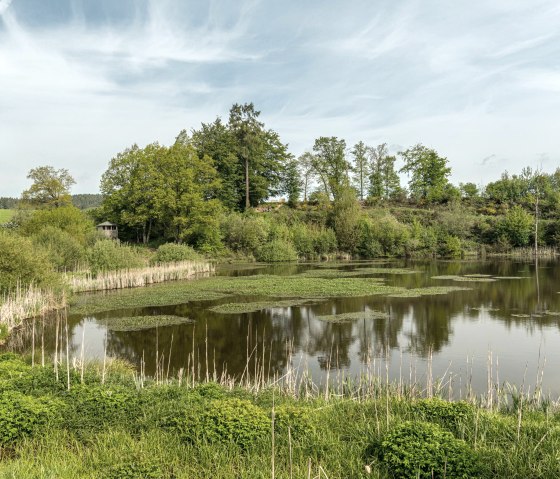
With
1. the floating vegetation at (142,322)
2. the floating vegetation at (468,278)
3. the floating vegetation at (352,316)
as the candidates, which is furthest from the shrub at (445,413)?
the floating vegetation at (468,278)

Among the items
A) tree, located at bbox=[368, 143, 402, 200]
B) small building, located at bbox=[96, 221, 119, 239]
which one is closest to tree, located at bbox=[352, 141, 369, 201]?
tree, located at bbox=[368, 143, 402, 200]

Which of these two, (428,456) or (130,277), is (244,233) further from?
(428,456)

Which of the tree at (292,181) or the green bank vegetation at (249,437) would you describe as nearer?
the green bank vegetation at (249,437)

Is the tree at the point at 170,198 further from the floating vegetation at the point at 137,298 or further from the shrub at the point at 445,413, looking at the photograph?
the shrub at the point at 445,413

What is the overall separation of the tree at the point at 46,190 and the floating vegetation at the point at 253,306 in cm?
4767

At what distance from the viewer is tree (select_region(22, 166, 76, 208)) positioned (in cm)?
6266

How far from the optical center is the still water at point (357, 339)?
13477 mm

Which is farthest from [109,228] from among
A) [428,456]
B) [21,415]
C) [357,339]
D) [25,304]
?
[428,456]

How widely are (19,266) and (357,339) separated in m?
16.5

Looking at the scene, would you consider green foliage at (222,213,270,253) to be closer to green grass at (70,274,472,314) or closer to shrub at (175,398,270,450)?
green grass at (70,274,472,314)

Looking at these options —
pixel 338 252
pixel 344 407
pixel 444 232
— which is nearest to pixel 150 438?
pixel 344 407

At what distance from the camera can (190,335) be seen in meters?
17.9

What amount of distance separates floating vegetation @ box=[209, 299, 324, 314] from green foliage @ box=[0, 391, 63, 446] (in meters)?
15.2

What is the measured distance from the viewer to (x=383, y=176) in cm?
8538
